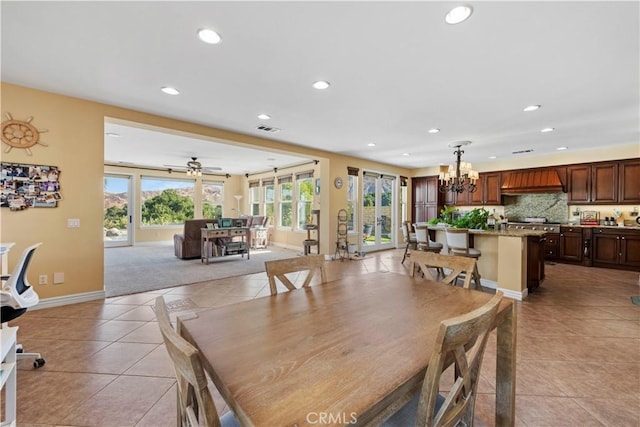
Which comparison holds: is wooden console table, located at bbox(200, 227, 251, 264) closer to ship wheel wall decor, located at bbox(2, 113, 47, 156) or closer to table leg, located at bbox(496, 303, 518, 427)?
ship wheel wall decor, located at bbox(2, 113, 47, 156)

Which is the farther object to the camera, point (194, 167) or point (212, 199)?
point (212, 199)

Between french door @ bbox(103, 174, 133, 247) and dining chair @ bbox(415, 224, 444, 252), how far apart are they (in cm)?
881

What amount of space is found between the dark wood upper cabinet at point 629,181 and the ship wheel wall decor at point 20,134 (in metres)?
9.77

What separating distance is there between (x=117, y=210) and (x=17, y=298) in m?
7.94

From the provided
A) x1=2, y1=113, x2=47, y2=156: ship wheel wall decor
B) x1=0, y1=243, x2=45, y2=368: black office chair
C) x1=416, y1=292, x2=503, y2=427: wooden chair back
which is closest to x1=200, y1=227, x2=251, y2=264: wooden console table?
x1=2, y1=113, x2=47, y2=156: ship wheel wall decor

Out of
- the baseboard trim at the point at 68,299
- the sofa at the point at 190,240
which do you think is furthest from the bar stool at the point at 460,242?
the sofa at the point at 190,240

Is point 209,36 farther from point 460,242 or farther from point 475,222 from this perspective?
point 475,222

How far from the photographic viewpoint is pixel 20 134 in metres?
3.07

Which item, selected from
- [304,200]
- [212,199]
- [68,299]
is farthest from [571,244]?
[212,199]

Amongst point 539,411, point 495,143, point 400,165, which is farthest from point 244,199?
point 539,411

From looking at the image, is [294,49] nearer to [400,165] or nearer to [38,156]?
[38,156]

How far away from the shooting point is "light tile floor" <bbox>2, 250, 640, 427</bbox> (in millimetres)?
1665

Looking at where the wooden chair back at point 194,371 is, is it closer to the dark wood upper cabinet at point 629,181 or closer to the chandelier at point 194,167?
the chandelier at point 194,167

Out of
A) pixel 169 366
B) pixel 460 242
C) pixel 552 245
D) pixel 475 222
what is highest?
pixel 475 222
